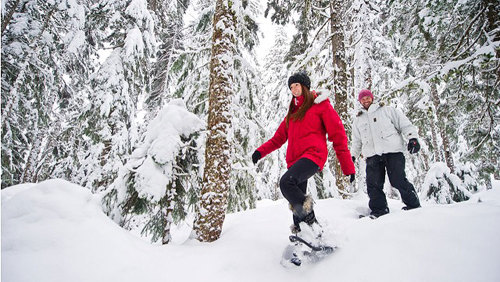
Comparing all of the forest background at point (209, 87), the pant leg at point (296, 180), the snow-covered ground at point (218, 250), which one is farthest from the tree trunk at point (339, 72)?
the pant leg at point (296, 180)

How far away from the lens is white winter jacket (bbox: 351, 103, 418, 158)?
4.20 meters

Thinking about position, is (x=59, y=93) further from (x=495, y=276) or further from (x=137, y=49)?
(x=495, y=276)

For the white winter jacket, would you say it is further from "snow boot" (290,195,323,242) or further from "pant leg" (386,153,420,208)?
"snow boot" (290,195,323,242)

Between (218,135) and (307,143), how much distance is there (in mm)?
1505

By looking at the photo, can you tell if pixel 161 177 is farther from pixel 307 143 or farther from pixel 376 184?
pixel 376 184

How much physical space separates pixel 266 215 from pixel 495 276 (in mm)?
3255

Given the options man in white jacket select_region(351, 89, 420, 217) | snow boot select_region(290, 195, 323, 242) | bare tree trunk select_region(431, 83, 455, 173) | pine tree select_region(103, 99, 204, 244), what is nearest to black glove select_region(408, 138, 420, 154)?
man in white jacket select_region(351, 89, 420, 217)

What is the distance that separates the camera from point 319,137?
10.4 feet

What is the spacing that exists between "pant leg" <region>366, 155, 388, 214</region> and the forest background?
199cm

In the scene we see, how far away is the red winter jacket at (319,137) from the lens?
10.2 ft

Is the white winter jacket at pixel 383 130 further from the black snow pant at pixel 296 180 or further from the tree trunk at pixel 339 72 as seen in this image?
the tree trunk at pixel 339 72

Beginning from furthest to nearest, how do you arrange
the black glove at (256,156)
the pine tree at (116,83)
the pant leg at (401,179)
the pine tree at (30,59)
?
1. the pine tree at (30,59)
2. the pine tree at (116,83)
3. the pant leg at (401,179)
4. the black glove at (256,156)

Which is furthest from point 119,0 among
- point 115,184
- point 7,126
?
point 115,184

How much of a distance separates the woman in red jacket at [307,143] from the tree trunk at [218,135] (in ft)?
3.71
